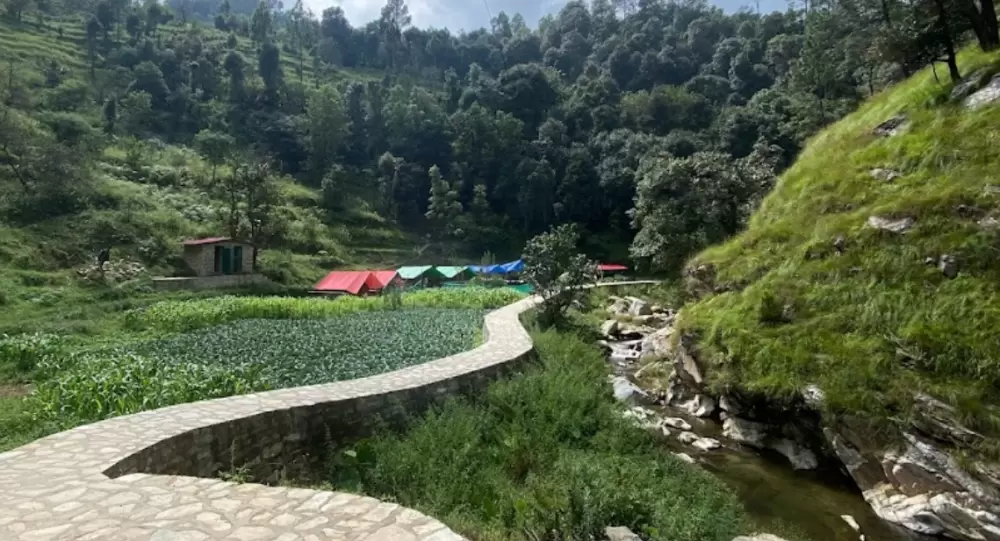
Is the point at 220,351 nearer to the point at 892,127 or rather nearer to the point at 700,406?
the point at 700,406

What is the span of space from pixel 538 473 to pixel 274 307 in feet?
44.7

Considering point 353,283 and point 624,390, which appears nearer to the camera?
point 624,390

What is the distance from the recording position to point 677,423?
36.0 feet

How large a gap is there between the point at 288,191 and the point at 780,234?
1645 inches

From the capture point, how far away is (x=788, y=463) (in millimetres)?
9273

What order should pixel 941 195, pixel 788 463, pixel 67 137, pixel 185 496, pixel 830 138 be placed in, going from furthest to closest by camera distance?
pixel 67 137
pixel 830 138
pixel 941 195
pixel 788 463
pixel 185 496

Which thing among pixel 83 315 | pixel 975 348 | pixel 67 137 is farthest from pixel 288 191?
pixel 975 348

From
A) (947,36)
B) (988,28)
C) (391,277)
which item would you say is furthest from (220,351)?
(988,28)

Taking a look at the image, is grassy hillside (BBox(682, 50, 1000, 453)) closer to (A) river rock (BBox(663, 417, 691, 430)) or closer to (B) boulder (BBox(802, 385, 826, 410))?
(B) boulder (BBox(802, 385, 826, 410))

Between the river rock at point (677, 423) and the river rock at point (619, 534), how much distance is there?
5366 mm

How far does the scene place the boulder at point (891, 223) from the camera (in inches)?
398

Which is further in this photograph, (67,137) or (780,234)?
(67,137)

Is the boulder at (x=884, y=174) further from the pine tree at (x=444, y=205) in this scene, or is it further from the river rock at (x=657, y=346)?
the pine tree at (x=444, y=205)

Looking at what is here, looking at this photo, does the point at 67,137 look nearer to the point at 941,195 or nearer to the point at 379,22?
the point at 941,195
